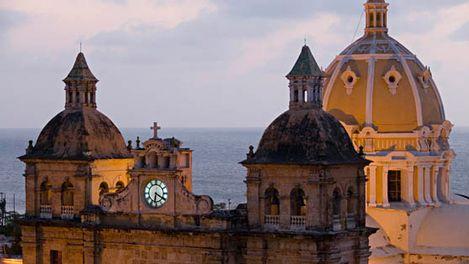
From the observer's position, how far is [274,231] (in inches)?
2053

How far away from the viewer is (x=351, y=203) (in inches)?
2093

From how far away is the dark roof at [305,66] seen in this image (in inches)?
2111

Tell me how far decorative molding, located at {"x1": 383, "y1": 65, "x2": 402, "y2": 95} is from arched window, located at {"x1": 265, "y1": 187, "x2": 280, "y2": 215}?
15.8 meters

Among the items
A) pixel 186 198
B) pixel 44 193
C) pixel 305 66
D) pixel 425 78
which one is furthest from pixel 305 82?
pixel 425 78

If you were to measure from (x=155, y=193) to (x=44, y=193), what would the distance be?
608 cm

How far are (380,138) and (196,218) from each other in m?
15.8

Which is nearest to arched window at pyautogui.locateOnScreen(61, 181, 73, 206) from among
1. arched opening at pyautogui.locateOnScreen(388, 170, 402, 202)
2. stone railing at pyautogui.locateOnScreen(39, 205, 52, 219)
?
stone railing at pyautogui.locateOnScreen(39, 205, 52, 219)

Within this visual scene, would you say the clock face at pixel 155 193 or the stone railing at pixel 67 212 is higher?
the clock face at pixel 155 193

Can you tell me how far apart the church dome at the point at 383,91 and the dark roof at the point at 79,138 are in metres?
12.9

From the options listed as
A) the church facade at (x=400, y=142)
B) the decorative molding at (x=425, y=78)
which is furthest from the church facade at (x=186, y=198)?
the decorative molding at (x=425, y=78)

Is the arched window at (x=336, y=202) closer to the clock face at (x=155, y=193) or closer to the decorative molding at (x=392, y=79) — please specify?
the clock face at (x=155, y=193)

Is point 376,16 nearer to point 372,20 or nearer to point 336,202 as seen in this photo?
point 372,20

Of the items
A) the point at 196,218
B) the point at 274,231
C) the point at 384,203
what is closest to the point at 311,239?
the point at 274,231

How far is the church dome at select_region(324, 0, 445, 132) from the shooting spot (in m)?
67.1
